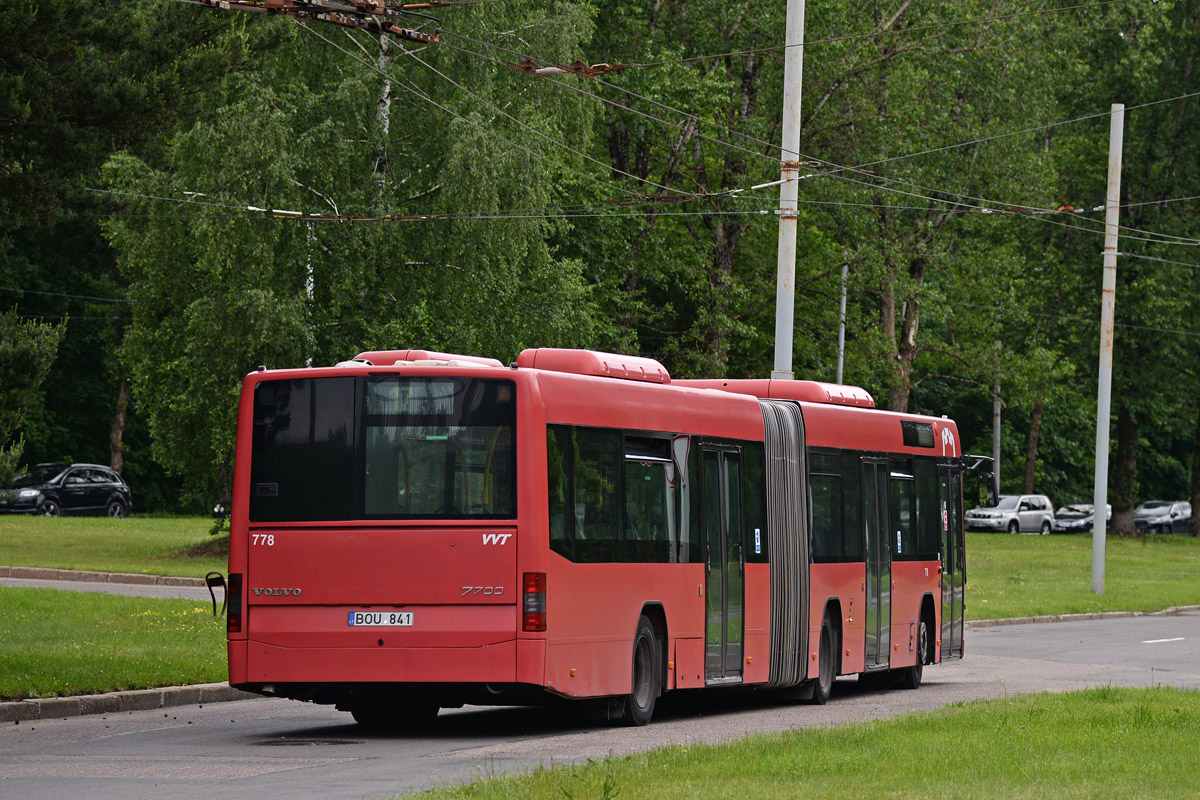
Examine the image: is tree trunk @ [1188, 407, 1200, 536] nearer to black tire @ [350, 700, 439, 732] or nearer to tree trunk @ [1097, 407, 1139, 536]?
tree trunk @ [1097, 407, 1139, 536]

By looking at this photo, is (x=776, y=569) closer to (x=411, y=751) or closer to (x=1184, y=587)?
(x=411, y=751)

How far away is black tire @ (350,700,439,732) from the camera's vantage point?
1509cm

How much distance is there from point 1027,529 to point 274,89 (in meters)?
49.9

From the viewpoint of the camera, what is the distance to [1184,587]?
132 ft

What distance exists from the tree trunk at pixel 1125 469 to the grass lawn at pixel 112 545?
107 feet

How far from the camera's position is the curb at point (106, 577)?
32531 millimetres

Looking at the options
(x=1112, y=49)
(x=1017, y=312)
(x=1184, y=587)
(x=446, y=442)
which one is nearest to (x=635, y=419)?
(x=446, y=442)

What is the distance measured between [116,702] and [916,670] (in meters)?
9.52

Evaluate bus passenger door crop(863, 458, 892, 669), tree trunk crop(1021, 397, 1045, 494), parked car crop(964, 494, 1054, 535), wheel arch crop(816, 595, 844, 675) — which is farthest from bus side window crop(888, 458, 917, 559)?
tree trunk crop(1021, 397, 1045, 494)

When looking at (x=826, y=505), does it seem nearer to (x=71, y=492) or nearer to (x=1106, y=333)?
(x=1106, y=333)

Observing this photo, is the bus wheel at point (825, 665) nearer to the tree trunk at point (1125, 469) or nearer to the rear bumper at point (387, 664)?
the rear bumper at point (387, 664)

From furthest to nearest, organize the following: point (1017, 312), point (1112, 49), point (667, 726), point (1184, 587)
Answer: point (1112, 49) < point (1017, 312) < point (1184, 587) < point (667, 726)

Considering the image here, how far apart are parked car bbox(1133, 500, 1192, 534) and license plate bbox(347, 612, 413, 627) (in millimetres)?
72296

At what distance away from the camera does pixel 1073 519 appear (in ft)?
266
